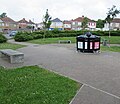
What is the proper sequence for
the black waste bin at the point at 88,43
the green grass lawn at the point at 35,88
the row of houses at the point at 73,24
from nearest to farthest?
the green grass lawn at the point at 35,88 < the black waste bin at the point at 88,43 < the row of houses at the point at 73,24

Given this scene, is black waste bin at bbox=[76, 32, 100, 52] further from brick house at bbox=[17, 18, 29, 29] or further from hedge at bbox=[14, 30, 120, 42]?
brick house at bbox=[17, 18, 29, 29]

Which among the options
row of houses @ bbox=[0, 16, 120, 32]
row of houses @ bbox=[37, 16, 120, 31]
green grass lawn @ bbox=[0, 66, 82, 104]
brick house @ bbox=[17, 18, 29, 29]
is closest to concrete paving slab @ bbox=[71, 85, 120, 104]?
green grass lawn @ bbox=[0, 66, 82, 104]

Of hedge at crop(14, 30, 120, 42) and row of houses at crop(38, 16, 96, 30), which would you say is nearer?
hedge at crop(14, 30, 120, 42)

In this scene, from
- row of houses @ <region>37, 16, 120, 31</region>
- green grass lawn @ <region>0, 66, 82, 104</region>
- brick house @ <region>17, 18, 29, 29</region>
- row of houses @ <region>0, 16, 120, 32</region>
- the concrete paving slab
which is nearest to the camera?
the concrete paving slab

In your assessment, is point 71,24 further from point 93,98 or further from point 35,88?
point 93,98

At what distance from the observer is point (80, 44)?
50.4 feet

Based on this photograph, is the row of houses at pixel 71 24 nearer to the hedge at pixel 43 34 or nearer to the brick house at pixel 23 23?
the brick house at pixel 23 23

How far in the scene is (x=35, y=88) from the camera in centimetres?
613

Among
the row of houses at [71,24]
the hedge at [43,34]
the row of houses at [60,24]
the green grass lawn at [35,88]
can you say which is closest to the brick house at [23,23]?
the row of houses at [60,24]

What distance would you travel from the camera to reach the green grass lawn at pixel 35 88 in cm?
524

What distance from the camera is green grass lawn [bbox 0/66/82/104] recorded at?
5.24 metres

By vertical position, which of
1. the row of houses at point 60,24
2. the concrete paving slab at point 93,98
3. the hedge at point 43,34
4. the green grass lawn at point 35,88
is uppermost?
the row of houses at point 60,24

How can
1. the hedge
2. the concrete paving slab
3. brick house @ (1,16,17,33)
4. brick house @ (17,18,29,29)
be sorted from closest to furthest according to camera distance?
the concrete paving slab → the hedge → brick house @ (1,16,17,33) → brick house @ (17,18,29,29)

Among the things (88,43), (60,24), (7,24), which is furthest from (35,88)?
(7,24)
